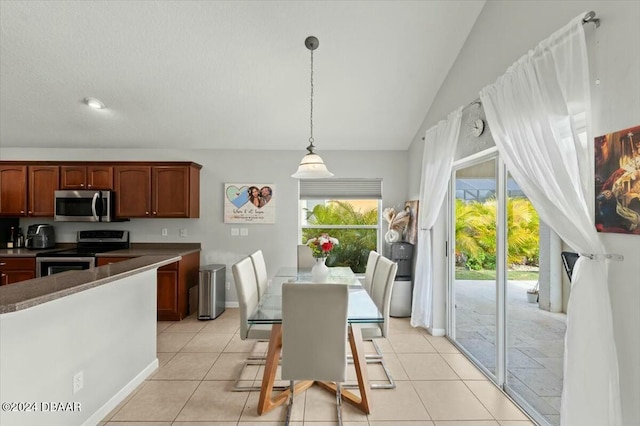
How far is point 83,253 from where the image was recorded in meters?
4.15

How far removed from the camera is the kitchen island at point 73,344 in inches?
64.3

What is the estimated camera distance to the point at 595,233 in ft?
5.37

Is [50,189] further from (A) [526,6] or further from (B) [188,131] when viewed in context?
(A) [526,6]

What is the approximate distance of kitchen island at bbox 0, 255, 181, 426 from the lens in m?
1.63

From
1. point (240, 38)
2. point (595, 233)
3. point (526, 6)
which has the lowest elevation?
point (595, 233)

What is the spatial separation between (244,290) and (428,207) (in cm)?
233

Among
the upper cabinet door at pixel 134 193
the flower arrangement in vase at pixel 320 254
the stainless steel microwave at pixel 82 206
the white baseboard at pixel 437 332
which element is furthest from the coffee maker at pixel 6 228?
the white baseboard at pixel 437 332

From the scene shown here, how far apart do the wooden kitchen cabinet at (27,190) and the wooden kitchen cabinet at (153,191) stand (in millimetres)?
874

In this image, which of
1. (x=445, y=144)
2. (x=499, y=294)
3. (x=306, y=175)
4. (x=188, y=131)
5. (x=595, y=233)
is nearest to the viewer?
(x=595, y=233)

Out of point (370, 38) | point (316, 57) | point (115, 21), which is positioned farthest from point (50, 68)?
point (370, 38)

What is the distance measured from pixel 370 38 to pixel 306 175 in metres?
1.43

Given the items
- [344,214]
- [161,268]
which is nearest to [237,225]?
[161,268]

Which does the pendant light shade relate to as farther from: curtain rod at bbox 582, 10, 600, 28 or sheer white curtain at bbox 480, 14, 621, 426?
curtain rod at bbox 582, 10, 600, 28

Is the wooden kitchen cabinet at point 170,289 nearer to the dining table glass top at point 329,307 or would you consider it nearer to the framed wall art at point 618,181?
the dining table glass top at point 329,307
